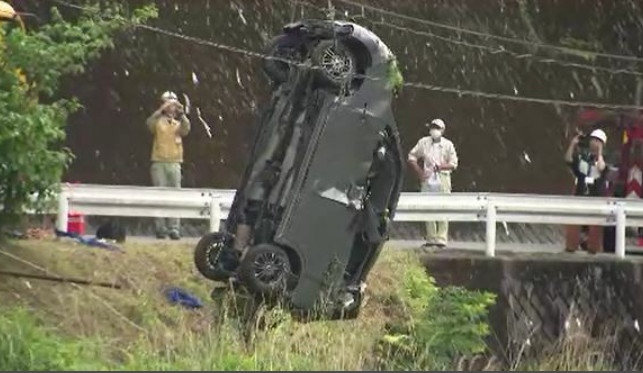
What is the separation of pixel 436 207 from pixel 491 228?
2.29 ft

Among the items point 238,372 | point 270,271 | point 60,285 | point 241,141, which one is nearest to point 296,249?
point 270,271

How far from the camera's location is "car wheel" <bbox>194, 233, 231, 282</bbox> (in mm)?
13219

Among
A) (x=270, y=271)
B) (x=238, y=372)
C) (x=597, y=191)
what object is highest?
(x=597, y=191)

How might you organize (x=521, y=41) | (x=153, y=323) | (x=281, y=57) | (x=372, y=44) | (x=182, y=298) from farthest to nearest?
(x=521, y=41)
(x=182, y=298)
(x=281, y=57)
(x=372, y=44)
(x=153, y=323)

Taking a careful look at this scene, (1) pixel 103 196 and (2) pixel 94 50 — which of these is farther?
(1) pixel 103 196

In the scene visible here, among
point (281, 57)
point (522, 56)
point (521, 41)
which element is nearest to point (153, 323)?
point (281, 57)

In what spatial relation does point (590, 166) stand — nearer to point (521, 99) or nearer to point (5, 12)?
point (521, 99)

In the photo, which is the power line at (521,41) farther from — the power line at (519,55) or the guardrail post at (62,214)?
the guardrail post at (62,214)

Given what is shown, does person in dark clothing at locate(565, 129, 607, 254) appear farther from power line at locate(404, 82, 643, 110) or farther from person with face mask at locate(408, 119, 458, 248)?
power line at locate(404, 82, 643, 110)

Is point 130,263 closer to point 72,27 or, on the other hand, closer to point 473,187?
point 72,27

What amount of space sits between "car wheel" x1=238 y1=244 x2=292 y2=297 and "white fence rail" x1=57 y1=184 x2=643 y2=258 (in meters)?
3.37

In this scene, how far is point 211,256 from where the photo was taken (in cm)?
1330

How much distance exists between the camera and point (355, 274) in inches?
524

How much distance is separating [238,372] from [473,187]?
16178 mm
